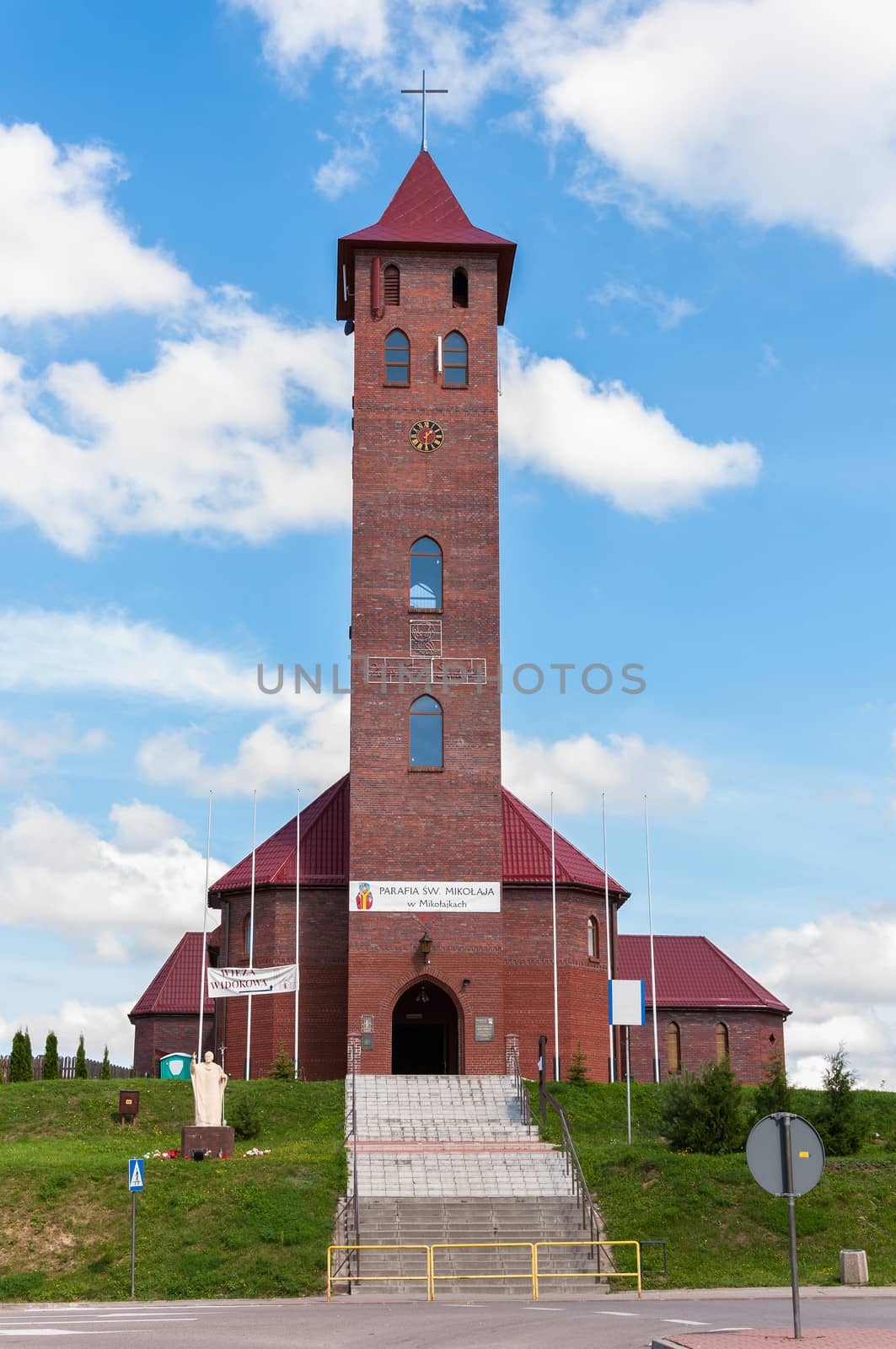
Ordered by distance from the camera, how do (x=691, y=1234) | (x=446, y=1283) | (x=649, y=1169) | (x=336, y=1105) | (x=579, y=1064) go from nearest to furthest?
(x=446, y=1283) < (x=691, y=1234) < (x=649, y=1169) < (x=336, y=1105) < (x=579, y=1064)

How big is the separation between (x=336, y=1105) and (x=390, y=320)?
→ 66.5ft

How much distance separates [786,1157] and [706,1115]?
1493 cm

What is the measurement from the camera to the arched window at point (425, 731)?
3644 centimetres

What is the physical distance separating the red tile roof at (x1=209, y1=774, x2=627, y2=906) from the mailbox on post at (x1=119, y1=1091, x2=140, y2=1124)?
803cm

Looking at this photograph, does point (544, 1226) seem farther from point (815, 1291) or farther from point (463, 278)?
point (463, 278)

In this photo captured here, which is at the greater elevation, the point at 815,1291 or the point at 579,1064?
the point at 579,1064

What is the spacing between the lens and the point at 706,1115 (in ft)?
88.5

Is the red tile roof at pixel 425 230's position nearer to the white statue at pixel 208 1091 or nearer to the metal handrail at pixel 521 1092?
the metal handrail at pixel 521 1092

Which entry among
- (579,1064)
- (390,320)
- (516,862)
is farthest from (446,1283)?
(390,320)

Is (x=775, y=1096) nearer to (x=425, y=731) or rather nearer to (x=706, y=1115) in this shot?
(x=706, y=1115)

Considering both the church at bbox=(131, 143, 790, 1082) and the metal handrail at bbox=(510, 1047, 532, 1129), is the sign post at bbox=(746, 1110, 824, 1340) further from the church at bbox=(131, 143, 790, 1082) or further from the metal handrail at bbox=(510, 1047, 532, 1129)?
the church at bbox=(131, 143, 790, 1082)

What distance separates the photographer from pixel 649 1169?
25.4 m

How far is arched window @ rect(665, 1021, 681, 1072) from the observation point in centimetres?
4750

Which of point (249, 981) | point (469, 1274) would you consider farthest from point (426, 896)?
point (469, 1274)
